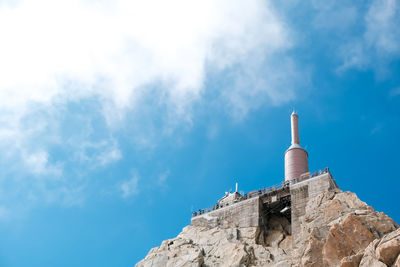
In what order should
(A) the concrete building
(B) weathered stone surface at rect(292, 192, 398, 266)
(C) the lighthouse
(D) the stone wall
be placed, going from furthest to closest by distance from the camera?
1. (C) the lighthouse
2. (D) the stone wall
3. (A) the concrete building
4. (B) weathered stone surface at rect(292, 192, 398, 266)

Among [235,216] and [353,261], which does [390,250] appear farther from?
[235,216]

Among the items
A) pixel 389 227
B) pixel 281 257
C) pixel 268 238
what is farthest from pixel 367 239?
pixel 268 238

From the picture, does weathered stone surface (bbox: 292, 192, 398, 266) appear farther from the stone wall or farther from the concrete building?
the stone wall

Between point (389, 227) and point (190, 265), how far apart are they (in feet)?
68.0

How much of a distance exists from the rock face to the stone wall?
2.32 feet

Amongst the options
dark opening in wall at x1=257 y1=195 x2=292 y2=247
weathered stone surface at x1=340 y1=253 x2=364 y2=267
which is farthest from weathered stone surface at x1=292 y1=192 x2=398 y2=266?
dark opening in wall at x1=257 y1=195 x2=292 y2=247

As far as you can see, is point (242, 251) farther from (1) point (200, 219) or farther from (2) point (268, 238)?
(1) point (200, 219)

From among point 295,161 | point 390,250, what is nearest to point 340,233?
point 390,250

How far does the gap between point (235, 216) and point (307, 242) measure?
16.3 metres

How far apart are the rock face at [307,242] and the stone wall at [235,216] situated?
0.71 meters

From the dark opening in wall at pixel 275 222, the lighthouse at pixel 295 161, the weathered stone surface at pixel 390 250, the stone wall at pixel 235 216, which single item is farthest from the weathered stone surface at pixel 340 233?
the lighthouse at pixel 295 161

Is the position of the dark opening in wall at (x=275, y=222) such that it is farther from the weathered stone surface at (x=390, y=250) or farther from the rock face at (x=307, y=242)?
the weathered stone surface at (x=390, y=250)

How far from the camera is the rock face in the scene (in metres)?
30.6

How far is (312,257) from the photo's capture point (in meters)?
37.3
